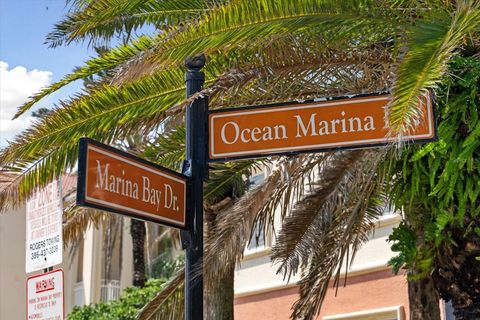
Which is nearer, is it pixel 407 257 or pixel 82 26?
pixel 82 26

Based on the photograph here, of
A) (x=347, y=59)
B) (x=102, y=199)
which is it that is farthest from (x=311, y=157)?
(x=102, y=199)

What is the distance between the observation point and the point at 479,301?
9.06m

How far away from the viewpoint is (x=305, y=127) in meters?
6.95

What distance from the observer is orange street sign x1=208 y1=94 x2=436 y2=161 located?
6.79 meters

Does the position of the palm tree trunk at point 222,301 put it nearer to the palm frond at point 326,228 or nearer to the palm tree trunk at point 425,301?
the palm tree trunk at point 425,301

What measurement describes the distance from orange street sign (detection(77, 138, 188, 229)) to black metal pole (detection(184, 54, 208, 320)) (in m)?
0.10

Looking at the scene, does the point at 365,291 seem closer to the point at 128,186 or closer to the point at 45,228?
the point at 45,228

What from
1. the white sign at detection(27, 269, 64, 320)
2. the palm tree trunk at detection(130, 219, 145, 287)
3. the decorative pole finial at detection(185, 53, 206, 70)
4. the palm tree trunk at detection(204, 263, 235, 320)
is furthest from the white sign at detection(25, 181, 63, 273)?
the palm tree trunk at detection(130, 219, 145, 287)

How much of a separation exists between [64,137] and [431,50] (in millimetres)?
3904

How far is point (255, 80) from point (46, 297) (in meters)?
2.81

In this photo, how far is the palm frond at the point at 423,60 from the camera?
623 cm

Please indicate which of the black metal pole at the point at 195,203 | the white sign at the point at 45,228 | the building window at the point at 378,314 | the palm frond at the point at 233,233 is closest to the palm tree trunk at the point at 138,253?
the building window at the point at 378,314

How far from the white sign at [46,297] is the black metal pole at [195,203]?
1.81m

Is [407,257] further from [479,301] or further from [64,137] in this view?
[64,137]
